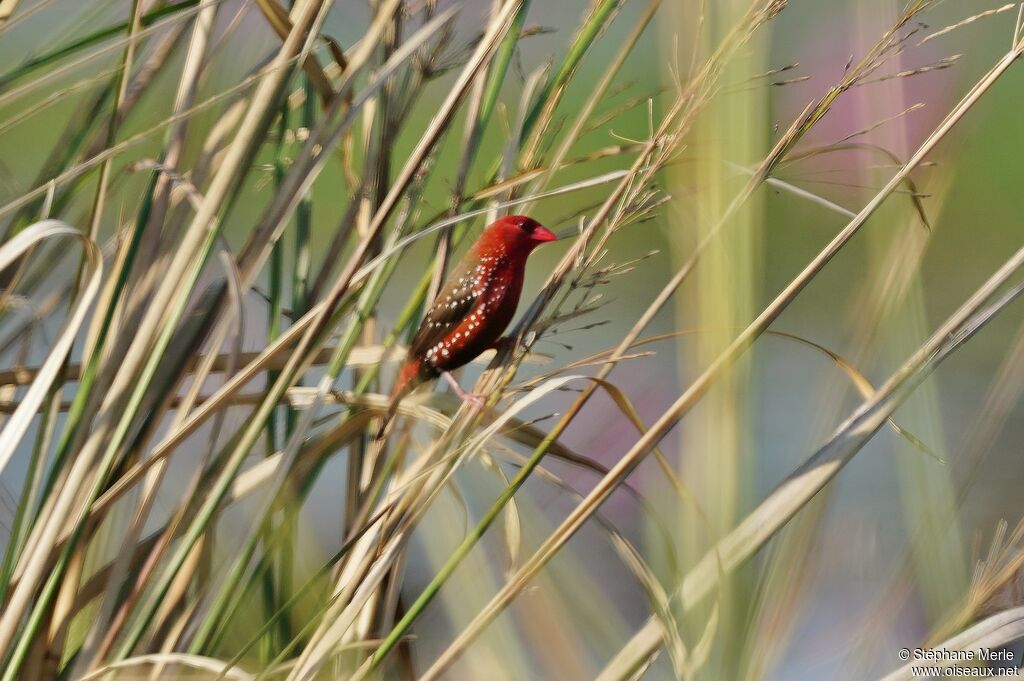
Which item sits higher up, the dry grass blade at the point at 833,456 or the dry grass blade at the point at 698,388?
the dry grass blade at the point at 698,388

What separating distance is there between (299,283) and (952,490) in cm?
61

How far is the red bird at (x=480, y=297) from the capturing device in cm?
110

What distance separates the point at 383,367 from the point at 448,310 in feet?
0.48

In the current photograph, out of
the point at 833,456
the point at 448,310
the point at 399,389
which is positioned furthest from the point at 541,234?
the point at 833,456

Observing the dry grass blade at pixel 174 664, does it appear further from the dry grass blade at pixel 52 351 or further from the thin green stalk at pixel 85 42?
the thin green stalk at pixel 85 42

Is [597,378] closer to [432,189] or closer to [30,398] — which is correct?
[30,398]

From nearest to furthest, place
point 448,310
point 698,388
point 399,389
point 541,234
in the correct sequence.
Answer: point 698,388 < point 399,389 < point 448,310 < point 541,234

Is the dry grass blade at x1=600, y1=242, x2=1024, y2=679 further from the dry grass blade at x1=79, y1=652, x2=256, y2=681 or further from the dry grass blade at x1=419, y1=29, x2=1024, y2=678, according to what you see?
the dry grass blade at x1=79, y1=652, x2=256, y2=681

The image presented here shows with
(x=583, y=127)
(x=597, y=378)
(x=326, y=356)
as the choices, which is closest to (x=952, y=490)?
(x=597, y=378)

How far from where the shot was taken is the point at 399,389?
35.2 inches

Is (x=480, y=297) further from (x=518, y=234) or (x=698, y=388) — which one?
(x=698, y=388)

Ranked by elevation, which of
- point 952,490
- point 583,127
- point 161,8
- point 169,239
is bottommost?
point 952,490

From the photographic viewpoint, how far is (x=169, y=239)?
895mm

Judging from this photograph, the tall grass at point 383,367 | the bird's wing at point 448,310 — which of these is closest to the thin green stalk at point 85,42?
the tall grass at point 383,367
